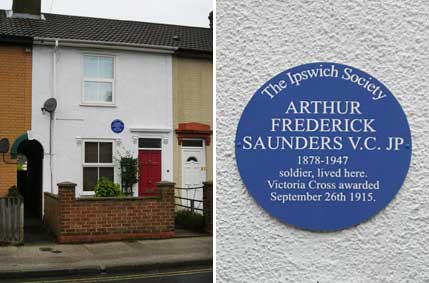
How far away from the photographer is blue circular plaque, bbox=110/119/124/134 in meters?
18.9

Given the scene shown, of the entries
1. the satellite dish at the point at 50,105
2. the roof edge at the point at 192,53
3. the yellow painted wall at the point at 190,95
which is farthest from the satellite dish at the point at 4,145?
the roof edge at the point at 192,53

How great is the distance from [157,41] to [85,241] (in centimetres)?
874

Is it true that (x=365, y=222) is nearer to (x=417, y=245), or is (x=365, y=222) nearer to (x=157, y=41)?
(x=417, y=245)

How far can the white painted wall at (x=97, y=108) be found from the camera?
18141 mm

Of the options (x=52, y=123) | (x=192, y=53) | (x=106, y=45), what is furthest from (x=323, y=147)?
(x=192, y=53)

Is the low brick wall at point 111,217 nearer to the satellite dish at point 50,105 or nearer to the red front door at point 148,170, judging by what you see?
the satellite dish at point 50,105

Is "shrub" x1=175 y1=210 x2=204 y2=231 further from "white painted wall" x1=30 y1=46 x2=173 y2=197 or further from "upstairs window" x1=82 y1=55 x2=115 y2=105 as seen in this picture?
"upstairs window" x1=82 y1=55 x2=115 y2=105

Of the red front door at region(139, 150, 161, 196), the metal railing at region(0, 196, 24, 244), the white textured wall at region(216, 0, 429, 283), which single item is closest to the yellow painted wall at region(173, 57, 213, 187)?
the red front door at region(139, 150, 161, 196)

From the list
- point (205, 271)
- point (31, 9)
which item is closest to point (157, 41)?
point (31, 9)

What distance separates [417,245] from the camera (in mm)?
2248

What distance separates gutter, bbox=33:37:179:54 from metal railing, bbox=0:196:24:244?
21.5ft

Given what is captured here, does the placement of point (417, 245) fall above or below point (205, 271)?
above

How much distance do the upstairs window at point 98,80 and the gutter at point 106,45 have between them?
1.39 ft

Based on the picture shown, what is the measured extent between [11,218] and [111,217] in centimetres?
222
